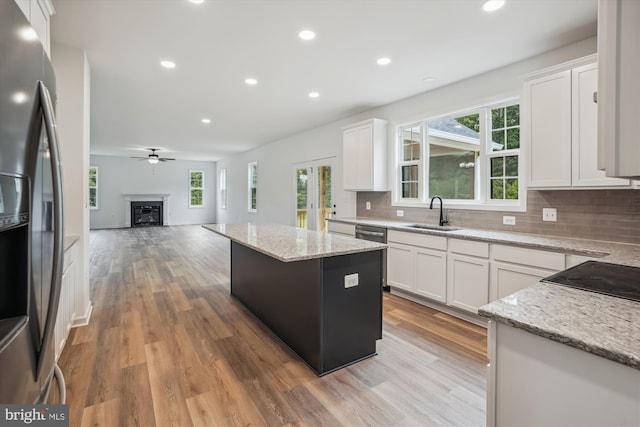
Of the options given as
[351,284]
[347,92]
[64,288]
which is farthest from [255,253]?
[347,92]

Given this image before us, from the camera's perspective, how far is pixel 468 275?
314cm

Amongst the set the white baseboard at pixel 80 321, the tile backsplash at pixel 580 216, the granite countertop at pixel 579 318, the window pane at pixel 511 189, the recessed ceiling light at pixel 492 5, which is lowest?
the white baseboard at pixel 80 321

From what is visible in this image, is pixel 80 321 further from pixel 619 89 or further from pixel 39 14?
pixel 619 89

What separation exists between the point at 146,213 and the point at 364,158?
33.7ft

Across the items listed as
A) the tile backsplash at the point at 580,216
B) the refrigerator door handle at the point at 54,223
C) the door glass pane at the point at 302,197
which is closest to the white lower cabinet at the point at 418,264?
the tile backsplash at the point at 580,216

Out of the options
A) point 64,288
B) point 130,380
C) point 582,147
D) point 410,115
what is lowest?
point 130,380

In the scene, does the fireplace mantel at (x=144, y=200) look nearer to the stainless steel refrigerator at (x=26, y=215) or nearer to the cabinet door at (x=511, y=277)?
the cabinet door at (x=511, y=277)

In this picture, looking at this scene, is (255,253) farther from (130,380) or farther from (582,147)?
(582,147)

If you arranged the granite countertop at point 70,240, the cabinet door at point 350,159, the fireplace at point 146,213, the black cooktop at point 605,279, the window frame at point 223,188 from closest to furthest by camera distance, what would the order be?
1. the black cooktop at point 605,279
2. the granite countertop at point 70,240
3. the cabinet door at point 350,159
4. the fireplace at point 146,213
5. the window frame at point 223,188

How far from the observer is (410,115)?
Result: 178 inches

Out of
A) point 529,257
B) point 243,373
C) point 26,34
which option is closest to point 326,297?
point 243,373

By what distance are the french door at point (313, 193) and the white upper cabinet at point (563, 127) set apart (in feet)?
12.0

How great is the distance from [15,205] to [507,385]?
4.83 ft

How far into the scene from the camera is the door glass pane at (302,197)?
23.0 ft
